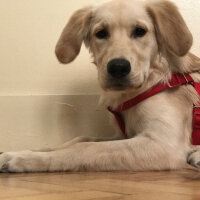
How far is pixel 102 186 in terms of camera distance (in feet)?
4.34

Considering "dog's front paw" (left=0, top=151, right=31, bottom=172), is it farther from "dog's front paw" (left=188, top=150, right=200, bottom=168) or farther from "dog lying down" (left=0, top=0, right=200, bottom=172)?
"dog's front paw" (left=188, top=150, right=200, bottom=168)

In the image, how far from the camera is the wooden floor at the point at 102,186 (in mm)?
1133

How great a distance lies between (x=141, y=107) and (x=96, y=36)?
1.62ft

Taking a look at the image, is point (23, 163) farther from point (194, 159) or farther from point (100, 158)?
point (194, 159)

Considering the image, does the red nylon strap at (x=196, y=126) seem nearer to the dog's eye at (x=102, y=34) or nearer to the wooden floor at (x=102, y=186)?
the wooden floor at (x=102, y=186)

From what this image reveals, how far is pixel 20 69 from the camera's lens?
2.87m

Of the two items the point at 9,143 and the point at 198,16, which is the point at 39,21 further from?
the point at 198,16

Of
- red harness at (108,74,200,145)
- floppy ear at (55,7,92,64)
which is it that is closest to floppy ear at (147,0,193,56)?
red harness at (108,74,200,145)

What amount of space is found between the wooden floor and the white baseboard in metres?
1.12

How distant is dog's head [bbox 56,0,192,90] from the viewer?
1.94 m

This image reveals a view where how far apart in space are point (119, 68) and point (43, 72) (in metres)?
1.12

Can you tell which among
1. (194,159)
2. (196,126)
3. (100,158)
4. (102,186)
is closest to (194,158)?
(194,159)

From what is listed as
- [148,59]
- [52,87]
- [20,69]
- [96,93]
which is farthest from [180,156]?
[20,69]

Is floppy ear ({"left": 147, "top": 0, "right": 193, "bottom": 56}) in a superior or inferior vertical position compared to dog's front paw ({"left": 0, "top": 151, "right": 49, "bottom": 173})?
superior
